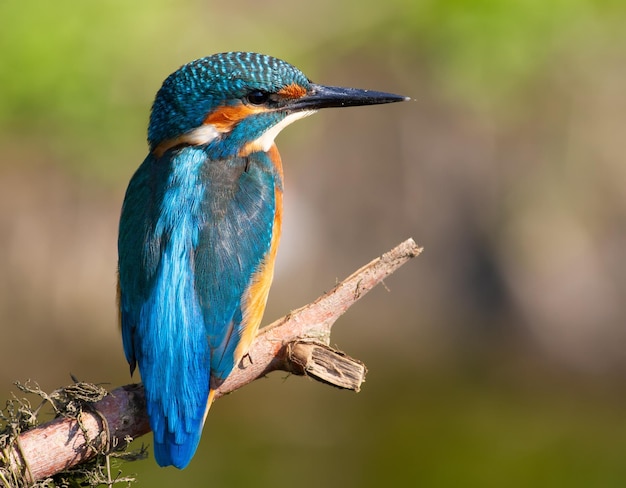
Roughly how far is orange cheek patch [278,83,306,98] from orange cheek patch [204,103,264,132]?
0.45 ft

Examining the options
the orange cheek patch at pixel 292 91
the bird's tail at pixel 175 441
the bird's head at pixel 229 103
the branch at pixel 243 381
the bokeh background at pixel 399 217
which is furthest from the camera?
the bokeh background at pixel 399 217

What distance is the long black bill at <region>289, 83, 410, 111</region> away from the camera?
4.22m

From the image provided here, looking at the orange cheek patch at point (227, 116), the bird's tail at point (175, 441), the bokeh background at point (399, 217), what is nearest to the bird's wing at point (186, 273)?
the bird's tail at point (175, 441)

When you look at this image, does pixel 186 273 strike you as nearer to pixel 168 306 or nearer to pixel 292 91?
pixel 168 306

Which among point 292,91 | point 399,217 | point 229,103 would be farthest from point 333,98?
point 399,217

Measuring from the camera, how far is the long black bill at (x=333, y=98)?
4.22 metres

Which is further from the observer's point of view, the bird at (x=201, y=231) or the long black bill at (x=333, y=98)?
the long black bill at (x=333, y=98)

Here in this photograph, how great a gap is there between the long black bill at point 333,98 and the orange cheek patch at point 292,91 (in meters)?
0.02

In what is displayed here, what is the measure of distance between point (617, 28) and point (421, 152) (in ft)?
6.86

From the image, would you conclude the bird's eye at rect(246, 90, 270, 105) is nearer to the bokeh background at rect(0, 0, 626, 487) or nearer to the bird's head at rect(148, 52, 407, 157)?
the bird's head at rect(148, 52, 407, 157)

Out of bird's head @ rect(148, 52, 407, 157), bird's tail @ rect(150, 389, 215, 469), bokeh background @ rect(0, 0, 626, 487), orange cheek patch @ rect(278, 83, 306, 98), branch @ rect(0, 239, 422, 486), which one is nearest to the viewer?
branch @ rect(0, 239, 422, 486)

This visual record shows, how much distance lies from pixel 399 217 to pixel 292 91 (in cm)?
493

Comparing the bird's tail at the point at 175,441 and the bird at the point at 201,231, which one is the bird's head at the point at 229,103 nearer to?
the bird at the point at 201,231

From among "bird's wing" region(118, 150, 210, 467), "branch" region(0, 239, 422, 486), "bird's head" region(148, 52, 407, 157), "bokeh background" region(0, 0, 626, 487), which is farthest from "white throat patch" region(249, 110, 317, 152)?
"bokeh background" region(0, 0, 626, 487)
